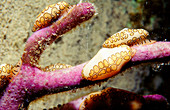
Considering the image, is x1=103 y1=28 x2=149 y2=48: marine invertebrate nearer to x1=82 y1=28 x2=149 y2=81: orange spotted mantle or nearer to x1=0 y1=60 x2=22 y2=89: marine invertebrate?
x1=82 y1=28 x2=149 y2=81: orange spotted mantle

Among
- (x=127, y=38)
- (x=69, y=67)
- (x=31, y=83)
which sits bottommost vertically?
(x=31, y=83)

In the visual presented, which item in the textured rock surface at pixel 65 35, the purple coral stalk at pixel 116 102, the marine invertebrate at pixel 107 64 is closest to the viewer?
the marine invertebrate at pixel 107 64

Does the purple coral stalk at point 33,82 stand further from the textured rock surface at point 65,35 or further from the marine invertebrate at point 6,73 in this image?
the textured rock surface at point 65,35

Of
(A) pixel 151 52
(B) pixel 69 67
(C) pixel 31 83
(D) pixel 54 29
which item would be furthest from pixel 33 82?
(A) pixel 151 52

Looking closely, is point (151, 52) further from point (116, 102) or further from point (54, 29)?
point (54, 29)

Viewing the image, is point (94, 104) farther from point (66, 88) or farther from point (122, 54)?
point (122, 54)

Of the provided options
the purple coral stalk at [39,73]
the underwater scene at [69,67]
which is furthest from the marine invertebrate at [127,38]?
the purple coral stalk at [39,73]
